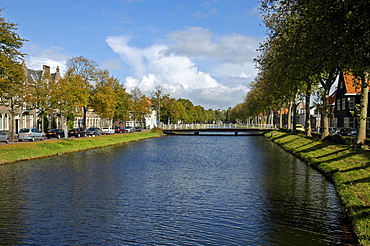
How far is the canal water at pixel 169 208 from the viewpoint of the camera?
1234 centimetres

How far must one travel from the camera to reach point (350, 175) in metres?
20.3

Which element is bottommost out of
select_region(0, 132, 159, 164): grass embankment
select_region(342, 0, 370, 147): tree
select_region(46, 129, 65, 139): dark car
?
select_region(0, 132, 159, 164): grass embankment

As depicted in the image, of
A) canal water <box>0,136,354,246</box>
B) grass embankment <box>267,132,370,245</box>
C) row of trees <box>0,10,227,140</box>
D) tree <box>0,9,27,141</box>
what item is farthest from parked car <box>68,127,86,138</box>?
grass embankment <box>267,132,370,245</box>

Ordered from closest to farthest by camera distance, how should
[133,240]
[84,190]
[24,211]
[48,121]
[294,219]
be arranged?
1. [133,240]
2. [294,219]
3. [24,211]
4. [84,190]
5. [48,121]

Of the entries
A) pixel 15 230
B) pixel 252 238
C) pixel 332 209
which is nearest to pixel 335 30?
pixel 332 209

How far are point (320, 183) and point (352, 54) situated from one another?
30.5ft

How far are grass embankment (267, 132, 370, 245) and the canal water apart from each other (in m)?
0.56

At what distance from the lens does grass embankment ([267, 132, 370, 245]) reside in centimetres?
1273

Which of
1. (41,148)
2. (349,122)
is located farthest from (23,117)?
(349,122)

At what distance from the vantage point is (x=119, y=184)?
22.0 meters

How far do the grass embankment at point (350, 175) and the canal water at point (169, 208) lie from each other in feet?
1.83

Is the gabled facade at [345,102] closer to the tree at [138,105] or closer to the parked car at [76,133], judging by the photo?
the parked car at [76,133]

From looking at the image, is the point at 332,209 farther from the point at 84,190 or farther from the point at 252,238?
the point at 84,190

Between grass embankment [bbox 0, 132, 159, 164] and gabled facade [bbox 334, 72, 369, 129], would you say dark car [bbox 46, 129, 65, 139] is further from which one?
gabled facade [bbox 334, 72, 369, 129]
